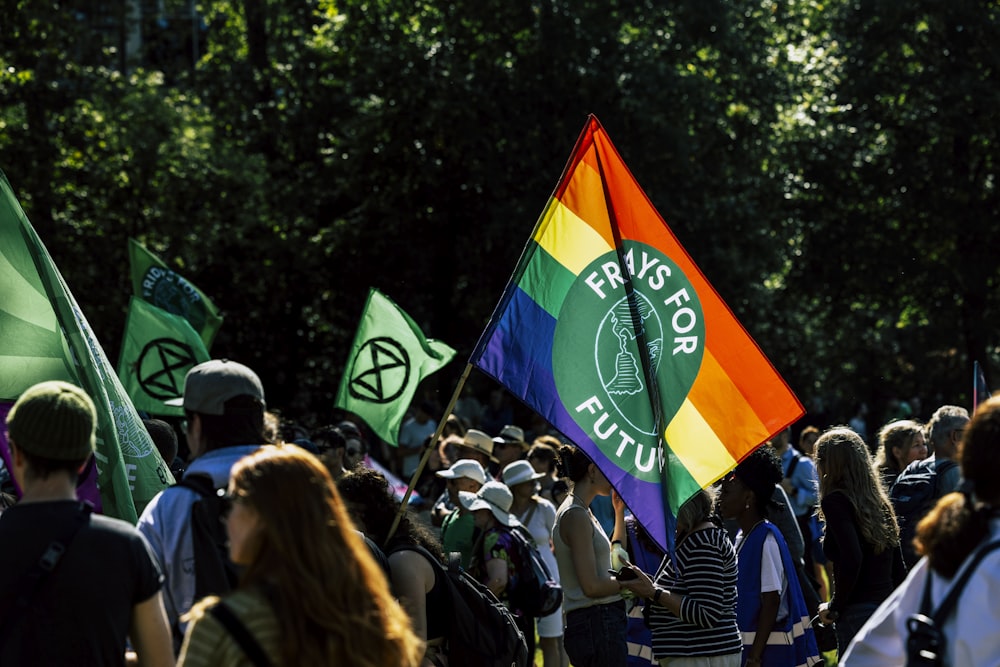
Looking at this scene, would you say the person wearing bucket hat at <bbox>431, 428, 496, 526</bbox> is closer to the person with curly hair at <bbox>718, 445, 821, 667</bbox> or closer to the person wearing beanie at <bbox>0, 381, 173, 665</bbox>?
the person with curly hair at <bbox>718, 445, 821, 667</bbox>

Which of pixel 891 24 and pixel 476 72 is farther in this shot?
pixel 891 24

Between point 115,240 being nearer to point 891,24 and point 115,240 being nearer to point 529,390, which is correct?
point 891,24

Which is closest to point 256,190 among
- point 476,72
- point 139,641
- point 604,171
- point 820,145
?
point 476,72

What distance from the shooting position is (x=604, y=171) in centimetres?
664

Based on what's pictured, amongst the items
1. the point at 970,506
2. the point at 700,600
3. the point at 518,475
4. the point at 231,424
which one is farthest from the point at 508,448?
the point at 970,506

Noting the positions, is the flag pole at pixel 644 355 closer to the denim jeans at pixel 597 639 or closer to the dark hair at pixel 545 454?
the denim jeans at pixel 597 639

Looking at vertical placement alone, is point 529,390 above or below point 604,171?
below

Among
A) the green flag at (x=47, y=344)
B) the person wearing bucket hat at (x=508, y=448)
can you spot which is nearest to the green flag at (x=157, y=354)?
the person wearing bucket hat at (x=508, y=448)

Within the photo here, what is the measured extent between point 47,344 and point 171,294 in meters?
8.84

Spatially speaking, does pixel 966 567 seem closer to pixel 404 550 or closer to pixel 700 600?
pixel 404 550

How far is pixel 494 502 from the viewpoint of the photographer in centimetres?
756

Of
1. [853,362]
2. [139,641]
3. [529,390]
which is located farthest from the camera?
[853,362]

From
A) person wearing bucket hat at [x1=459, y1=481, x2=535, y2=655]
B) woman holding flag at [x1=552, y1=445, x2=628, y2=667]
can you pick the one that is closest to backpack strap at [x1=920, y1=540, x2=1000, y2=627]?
woman holding flag at [x1=552, y1=445, x2=628, y2=667]

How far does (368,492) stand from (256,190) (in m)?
19.2
